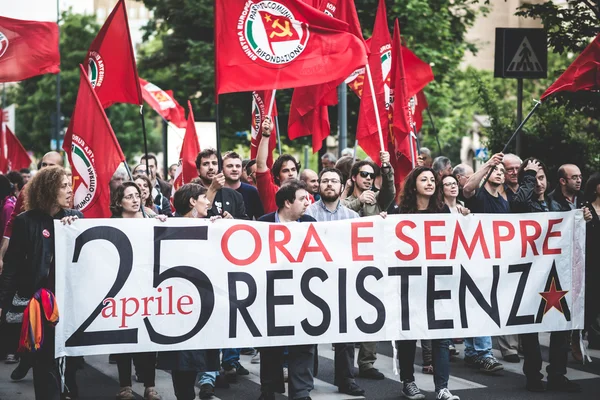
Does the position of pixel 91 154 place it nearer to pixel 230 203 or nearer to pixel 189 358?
pixel 230 203

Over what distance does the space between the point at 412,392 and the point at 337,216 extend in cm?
159

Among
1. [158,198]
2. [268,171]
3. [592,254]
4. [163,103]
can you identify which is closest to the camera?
[268,171]

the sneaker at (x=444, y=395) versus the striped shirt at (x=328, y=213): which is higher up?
the striped shirt at (x=328, y=213)

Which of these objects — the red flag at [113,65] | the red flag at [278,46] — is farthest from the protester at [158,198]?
the red flag at [278,46]

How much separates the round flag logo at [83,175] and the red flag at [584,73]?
419 cm

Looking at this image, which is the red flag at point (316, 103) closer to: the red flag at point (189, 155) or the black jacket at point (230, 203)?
the black jacket at point (230, 203)

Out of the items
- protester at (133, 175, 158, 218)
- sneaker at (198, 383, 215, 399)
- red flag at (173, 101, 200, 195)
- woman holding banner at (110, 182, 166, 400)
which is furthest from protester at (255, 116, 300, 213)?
red flag at (173, 101, 200, 195)

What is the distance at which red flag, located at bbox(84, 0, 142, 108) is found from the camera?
8.63 metres

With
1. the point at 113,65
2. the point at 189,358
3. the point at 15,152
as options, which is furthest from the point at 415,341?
the point at 15,152

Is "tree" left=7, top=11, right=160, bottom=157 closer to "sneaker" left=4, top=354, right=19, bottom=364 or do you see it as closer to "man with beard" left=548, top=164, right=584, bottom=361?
"sneaker" left=4, top=354, right=19, bottom=364

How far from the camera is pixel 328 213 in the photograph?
812cm

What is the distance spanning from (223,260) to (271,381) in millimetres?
999

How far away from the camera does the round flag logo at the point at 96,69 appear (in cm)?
877

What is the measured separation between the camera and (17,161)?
17.3 m
